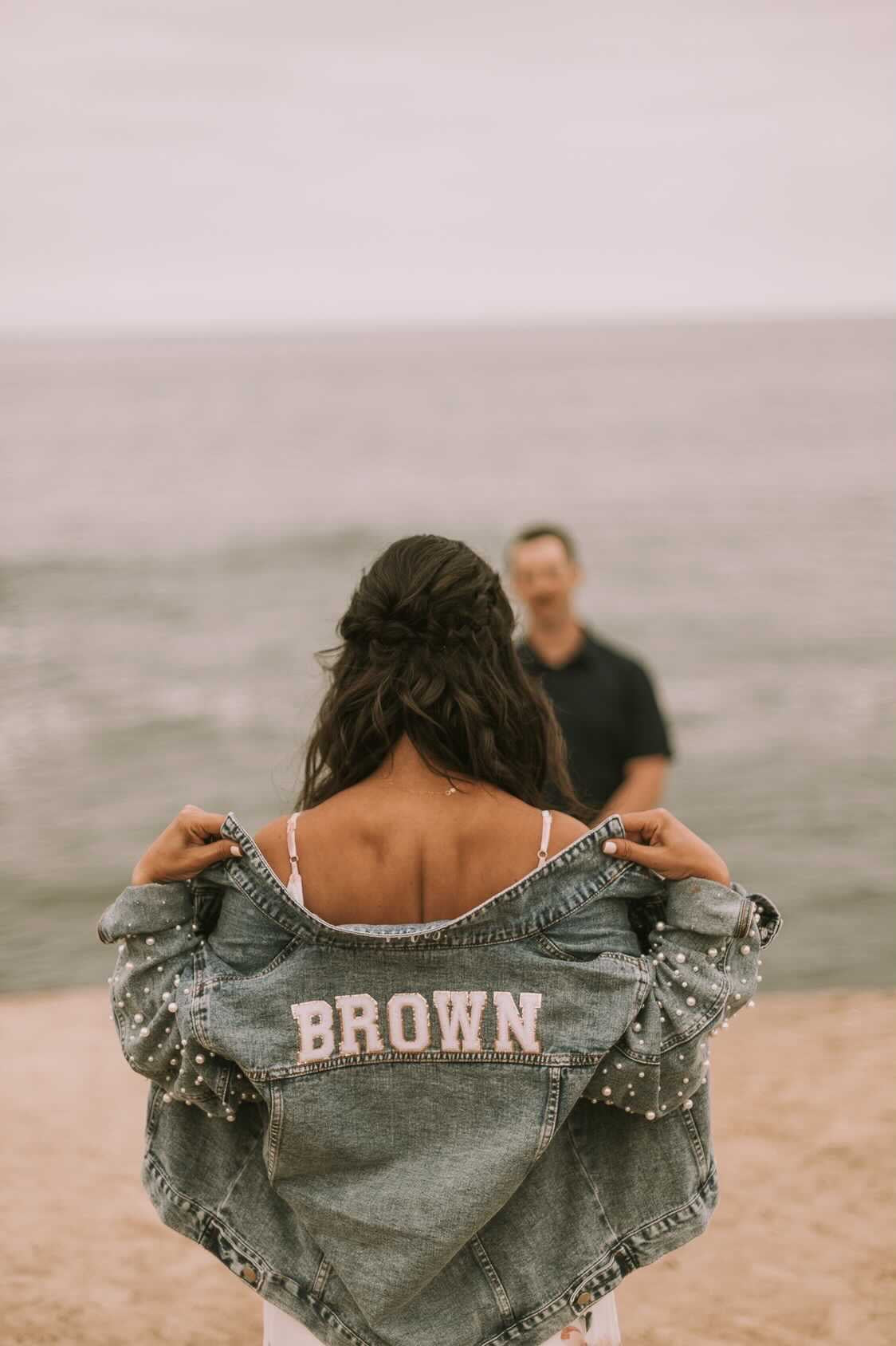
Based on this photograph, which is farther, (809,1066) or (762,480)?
(762,480)

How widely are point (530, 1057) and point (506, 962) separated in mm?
133

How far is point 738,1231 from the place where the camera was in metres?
4.00

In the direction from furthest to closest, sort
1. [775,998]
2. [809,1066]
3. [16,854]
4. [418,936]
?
[16,854]
[775,998]
[809,1066]
[418,936]

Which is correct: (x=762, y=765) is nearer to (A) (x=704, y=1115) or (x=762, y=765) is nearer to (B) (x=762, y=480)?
(A) (x=704, y=1115)

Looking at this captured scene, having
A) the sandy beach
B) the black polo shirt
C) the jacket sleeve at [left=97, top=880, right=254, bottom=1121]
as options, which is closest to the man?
the black polo shirt

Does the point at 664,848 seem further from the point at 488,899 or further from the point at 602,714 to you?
the point at 602,714

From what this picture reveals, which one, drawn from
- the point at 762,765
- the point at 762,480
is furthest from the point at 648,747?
the point at 762,480

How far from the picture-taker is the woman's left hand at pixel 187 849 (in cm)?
195

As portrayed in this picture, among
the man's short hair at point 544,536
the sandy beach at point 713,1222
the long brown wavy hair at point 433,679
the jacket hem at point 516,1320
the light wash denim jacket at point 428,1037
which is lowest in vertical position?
the sandy beach at point 713,1222

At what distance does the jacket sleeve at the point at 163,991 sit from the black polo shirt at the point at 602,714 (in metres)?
2.42

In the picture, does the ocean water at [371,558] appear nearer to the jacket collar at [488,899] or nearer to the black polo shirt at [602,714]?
the jacket collar at [488,899]

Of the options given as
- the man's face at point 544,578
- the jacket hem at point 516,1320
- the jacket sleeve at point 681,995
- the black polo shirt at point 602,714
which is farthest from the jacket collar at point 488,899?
the man's face at point 544,578

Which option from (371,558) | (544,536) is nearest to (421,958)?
(544,536)

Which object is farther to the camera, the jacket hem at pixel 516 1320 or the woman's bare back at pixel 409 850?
the jacket hem at pixel 516 1320
